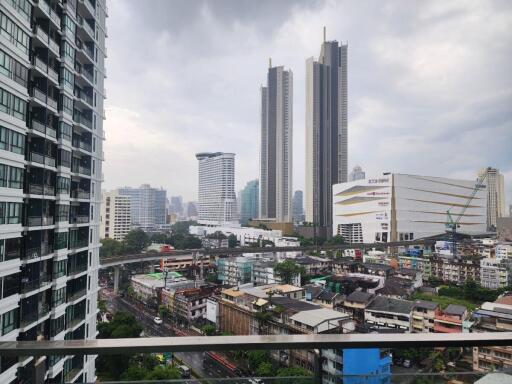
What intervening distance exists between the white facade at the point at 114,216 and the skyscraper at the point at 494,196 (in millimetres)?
31788

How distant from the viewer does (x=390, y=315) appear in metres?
7.70

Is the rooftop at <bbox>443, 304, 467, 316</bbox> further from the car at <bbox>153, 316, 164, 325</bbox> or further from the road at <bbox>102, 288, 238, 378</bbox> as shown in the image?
the car at <bbox>153, 316, 164, 325</bbox>

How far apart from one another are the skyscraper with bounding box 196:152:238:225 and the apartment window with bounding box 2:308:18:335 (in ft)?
98.8

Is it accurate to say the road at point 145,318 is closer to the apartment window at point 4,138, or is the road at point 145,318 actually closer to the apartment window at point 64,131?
the apartment window at point 64,131

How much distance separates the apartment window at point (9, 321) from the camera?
9.34ft

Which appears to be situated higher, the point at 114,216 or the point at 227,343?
the point at 227,343

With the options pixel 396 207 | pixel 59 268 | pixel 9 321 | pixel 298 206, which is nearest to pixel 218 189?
pixel 396 207

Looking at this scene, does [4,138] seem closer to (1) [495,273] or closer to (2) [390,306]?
(2) [390,306]

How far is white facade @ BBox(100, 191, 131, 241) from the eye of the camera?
24.0 meters

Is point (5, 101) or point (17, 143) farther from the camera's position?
point (17, 143)

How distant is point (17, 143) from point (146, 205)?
118 feet

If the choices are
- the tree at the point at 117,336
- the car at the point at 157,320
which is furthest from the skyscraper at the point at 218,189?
the tree at the point at 117,336


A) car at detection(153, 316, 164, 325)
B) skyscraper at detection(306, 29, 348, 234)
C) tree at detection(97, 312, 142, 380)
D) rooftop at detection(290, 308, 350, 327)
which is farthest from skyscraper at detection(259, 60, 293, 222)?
tree at detection(97, 312, 142, 380)

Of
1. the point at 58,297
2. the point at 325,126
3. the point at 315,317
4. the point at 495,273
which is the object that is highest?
the point at 325,126
